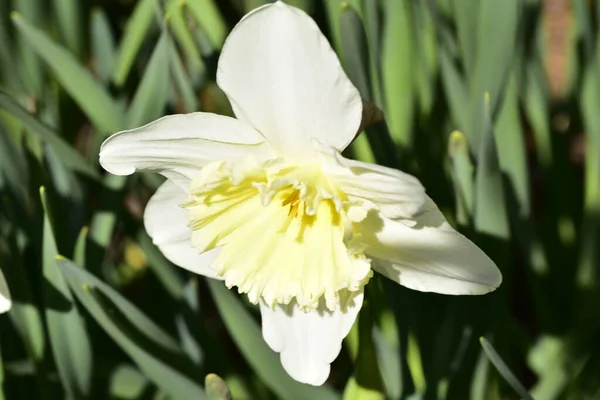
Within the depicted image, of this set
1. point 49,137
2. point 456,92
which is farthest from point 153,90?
point 456,92

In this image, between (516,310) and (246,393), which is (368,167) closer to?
(246,393)

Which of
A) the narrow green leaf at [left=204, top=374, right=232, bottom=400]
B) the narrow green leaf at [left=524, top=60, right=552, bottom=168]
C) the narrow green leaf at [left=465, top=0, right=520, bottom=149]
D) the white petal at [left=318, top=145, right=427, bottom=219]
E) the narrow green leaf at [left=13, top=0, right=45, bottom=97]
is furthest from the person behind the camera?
the narrow green leaf at [left=13, top=0, right=45, bottom=97]

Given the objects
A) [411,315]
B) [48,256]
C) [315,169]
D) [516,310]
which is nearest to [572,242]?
[516,310]

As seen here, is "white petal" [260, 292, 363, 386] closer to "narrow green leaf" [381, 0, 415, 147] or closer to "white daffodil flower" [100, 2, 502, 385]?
"white daffodil flower" [100, 2, 502, 385]

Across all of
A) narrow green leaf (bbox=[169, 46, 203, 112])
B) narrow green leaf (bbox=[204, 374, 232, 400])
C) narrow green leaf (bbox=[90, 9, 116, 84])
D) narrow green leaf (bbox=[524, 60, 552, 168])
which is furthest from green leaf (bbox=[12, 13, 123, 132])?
narrow green leaf (bbox=[524, 60, 552, 168])

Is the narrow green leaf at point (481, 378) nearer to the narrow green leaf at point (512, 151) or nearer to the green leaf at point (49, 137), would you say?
the narrow green leaf at point (512, 151)

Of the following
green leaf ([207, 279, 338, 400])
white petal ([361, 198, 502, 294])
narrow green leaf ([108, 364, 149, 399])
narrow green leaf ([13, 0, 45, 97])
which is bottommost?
narrow green leaf ([108, 364, 149, 399])

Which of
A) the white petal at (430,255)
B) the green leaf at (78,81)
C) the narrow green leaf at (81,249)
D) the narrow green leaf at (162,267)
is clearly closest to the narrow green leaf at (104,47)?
the green leaf at (78,81)
